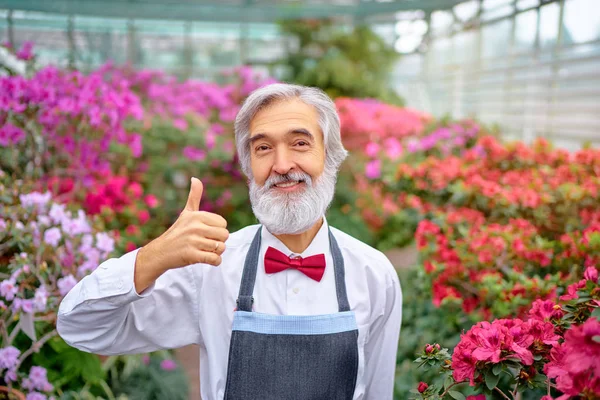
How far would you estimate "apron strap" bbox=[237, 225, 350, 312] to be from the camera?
1.44 meters

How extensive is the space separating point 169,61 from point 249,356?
425 inches

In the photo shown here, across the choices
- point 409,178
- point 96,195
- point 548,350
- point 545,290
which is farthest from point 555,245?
point 96,195

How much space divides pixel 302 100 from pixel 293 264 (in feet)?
1.55

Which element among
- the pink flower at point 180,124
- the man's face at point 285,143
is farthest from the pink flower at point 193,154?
the man's face at point 285,143

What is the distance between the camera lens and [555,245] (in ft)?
7.87

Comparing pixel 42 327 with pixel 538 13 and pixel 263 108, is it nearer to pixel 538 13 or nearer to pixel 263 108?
pixel 263 108

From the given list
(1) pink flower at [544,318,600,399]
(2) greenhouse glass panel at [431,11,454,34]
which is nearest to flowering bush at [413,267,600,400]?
(1) pink flower at [544,318,600,399]

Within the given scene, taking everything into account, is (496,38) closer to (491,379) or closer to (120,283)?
(491,379)

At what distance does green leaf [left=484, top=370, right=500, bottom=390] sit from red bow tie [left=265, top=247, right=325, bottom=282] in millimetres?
530

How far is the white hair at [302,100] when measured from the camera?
1.54m

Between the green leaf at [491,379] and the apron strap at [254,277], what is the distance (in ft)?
1.45

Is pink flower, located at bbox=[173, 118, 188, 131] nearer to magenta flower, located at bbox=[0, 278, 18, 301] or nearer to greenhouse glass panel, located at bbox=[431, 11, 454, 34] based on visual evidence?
magenta flower, located at bbox=[0, 278, 18, 301]

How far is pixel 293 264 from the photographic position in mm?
1498

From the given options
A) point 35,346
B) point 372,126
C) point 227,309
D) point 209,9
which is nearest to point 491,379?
point 227,309
